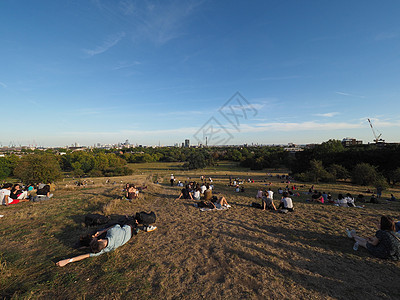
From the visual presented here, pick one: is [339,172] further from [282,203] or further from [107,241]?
[107,241]

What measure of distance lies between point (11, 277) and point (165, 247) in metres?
3.39

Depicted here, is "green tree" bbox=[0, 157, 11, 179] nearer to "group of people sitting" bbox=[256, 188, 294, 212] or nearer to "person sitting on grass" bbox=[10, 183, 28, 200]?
"person sitting on grass" bbox=[10, 183, 28, 200]

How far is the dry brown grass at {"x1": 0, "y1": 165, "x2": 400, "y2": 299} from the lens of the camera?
356 centimetres

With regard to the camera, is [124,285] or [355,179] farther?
[355,179]

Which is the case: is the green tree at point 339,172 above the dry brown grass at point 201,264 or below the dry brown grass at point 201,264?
below

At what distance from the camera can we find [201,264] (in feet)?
14.8

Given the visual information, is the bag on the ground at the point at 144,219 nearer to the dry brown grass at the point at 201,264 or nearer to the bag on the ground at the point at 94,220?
the dry brown grass at the point at 201,264

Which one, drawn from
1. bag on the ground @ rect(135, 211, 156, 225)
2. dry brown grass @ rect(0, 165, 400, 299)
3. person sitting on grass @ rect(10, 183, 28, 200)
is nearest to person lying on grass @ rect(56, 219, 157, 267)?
dry brown grass @ rect(0, 165, 400, 299)

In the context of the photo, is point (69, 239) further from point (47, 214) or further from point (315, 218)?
point (315, 218)

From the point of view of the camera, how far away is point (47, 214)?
26.2ft

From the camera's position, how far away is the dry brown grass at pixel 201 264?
3.56 metres

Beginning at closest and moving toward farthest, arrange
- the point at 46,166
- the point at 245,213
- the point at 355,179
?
1. the point at 245,213
2. the point at 46,166
3. the point at 355,179

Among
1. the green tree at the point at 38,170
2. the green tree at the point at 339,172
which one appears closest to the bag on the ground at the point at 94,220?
the green tree at the point at 38,170

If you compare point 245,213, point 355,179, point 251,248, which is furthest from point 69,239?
point 355,179
